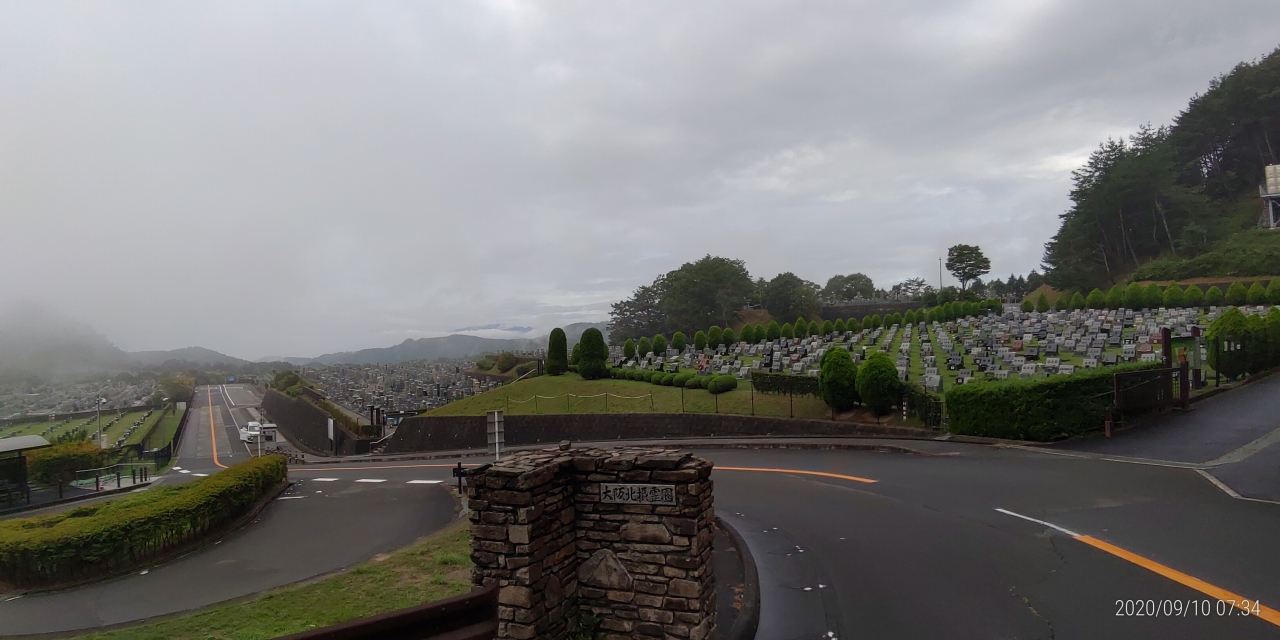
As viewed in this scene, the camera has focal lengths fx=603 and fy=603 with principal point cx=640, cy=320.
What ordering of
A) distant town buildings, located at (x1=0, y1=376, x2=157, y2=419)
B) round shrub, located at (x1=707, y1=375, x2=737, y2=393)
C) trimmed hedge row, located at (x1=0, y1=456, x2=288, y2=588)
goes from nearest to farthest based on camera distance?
trimmed hedge row, located at (x1=0, y1=456, x2=288, y2=588), distant town buildings, located at (x1=0, y1=376, x2=157, y2=419), round shrub, located at (x1=707, y1=375, x2=737, y2=393)

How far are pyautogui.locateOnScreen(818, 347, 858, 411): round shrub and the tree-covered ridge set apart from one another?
51.0 meters

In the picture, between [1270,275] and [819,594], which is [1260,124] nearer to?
[1270,275]

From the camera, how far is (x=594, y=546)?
182 inches

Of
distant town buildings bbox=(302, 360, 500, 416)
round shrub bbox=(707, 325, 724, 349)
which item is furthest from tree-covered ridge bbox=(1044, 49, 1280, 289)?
distant town buildings bbox=(302, 360, 500, 416)

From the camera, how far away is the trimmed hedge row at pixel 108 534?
905 cm

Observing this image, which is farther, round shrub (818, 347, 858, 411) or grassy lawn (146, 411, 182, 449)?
grassy lawn (146, 411, 182, 449)

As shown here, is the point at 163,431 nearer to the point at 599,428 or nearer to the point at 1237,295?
the point at 599,428

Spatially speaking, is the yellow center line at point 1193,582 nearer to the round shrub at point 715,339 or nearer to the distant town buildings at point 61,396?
the distant town buildings at point 61,396

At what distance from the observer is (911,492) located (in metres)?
10.7

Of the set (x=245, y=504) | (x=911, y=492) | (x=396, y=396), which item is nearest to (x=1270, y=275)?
(x=911, y=492)

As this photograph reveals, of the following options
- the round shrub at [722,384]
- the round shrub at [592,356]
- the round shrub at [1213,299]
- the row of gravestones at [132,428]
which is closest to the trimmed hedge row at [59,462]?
the row of gravestones at [132,428]

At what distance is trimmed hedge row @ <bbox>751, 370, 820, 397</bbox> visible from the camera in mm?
22219

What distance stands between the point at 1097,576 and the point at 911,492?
4.78 meters

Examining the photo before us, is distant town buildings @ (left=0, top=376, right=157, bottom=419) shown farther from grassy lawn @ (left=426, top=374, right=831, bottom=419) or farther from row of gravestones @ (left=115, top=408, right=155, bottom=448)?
grassy lawn @ (left=426, top=374, right=831, bottom=419)
